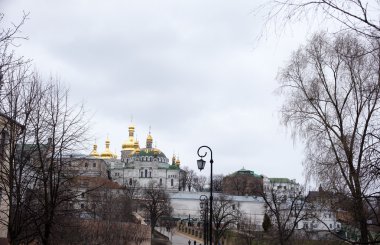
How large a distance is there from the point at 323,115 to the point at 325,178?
3411mm

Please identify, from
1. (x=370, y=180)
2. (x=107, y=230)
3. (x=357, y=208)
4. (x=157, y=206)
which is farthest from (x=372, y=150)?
(x=157, y=206)

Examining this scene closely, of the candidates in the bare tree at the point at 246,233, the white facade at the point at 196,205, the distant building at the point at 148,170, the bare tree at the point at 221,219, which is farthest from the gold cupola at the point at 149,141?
the bare tree at the point at 246,233

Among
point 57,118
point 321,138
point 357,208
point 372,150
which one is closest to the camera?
point 372,150

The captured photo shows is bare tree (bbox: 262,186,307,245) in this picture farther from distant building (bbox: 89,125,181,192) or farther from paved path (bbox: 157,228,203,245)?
distant building (bbox: 89,125,181,192)

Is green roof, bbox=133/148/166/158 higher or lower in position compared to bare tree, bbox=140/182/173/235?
higher

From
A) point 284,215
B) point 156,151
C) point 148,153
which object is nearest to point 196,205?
point 148,153

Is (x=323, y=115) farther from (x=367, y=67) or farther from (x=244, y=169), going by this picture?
(x=244, y=169)

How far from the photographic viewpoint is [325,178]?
17.8 m

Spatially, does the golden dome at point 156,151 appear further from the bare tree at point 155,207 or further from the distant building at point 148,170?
the bare tree at point 155,207

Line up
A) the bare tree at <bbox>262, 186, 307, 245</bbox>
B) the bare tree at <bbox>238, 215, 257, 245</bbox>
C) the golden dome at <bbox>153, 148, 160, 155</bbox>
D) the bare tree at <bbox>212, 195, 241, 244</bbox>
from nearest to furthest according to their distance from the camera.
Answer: the bare tree at <bbox>262, 186, 307, 245</bbox>
the bare tree at <bbox>238, 215, 257, 245</bbox>
the bare tree at <bbox>212, 195, 241, 244</bbox>
the golden dome at <bbox>153, 148, 160, 155</bbox>

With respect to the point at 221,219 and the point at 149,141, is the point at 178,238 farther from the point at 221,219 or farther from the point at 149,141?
the point at 149,141

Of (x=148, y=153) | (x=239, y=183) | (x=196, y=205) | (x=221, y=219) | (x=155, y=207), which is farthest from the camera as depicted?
(x=148, y=153)

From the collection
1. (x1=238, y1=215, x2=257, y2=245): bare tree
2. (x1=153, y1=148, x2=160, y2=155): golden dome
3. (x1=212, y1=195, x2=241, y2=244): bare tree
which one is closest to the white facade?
(x1=212, y1=195, x2=241, y2=244): bare tree

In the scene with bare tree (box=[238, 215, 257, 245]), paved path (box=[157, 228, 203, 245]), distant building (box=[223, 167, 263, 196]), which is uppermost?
distant building (box=[223, 167, 263, 196])
